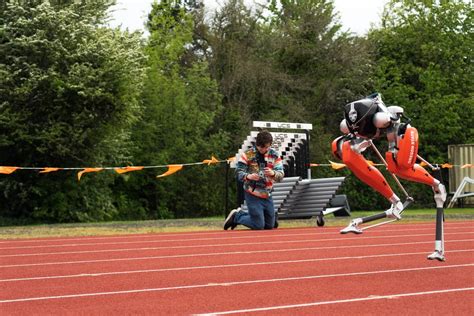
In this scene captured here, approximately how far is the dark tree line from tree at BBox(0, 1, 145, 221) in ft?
0.15

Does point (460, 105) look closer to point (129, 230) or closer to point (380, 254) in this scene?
point (129, 230)

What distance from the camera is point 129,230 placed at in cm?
1973

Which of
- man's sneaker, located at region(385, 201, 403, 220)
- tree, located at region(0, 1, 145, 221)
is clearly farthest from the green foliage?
man's sneaker, located at region(385, 201, 403, 220)

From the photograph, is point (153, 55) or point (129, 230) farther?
point (153, 55)

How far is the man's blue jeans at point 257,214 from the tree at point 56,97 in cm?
1327

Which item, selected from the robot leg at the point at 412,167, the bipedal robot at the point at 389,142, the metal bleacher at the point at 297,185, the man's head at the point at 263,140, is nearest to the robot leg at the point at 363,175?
the bipedal robot at the point at 389,142

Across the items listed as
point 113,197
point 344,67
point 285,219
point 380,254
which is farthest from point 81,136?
point 380,254

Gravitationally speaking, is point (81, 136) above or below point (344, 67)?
below

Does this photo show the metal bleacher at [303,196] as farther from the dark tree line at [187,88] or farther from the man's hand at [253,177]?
the dark tree line at [187,88]

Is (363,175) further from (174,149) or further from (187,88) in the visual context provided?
(187,88)

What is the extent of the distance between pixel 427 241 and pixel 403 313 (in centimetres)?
756

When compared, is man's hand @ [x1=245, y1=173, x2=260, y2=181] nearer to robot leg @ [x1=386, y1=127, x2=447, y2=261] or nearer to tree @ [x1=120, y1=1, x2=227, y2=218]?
robot leg @ [x1=386, y1=127, x2=447, y2=261]

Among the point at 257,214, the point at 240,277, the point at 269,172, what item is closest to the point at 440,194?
the point at 240,277

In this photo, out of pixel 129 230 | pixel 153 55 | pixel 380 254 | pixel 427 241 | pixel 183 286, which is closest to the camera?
pixel 183 286
